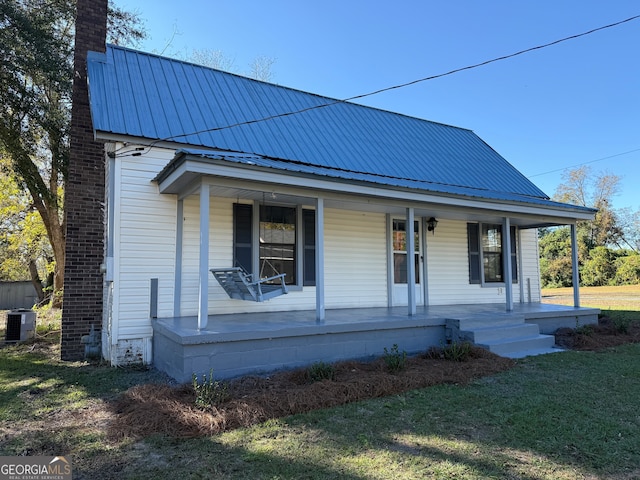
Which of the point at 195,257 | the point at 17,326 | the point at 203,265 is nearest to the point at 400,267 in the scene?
the point at 195,257

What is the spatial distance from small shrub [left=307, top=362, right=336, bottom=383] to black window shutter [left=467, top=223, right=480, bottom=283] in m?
6.28

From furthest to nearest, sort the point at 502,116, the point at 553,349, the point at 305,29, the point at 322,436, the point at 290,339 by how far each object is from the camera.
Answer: the point at 502,116, the point at 305,29, the point at 553,349, the point at 290,339, the point at 322,436

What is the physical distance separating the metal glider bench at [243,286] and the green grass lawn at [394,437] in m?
1.99

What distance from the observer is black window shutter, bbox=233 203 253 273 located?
24.5ft

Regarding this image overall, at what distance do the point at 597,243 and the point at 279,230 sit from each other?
135ft

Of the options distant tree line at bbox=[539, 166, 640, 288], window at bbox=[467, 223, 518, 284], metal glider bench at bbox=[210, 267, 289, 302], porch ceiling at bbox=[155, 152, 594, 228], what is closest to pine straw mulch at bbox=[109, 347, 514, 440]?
metal glider bench at bbox=[210, 267, 289, 302]

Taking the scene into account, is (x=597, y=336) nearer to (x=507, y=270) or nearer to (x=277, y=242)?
(x=507, y=270)

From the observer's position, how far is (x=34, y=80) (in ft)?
37.7

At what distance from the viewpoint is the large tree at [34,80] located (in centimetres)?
1071

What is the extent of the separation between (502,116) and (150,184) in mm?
21572

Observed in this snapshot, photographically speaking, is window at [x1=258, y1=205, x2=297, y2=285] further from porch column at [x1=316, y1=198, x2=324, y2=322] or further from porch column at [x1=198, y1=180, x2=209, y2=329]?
porch column at [x1=198, y1=180, x2=209, y2=329]

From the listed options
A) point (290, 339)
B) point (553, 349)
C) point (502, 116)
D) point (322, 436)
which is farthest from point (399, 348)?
point (502, 116)

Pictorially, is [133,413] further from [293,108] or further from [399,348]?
[293,108]

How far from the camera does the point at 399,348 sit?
6.72m
